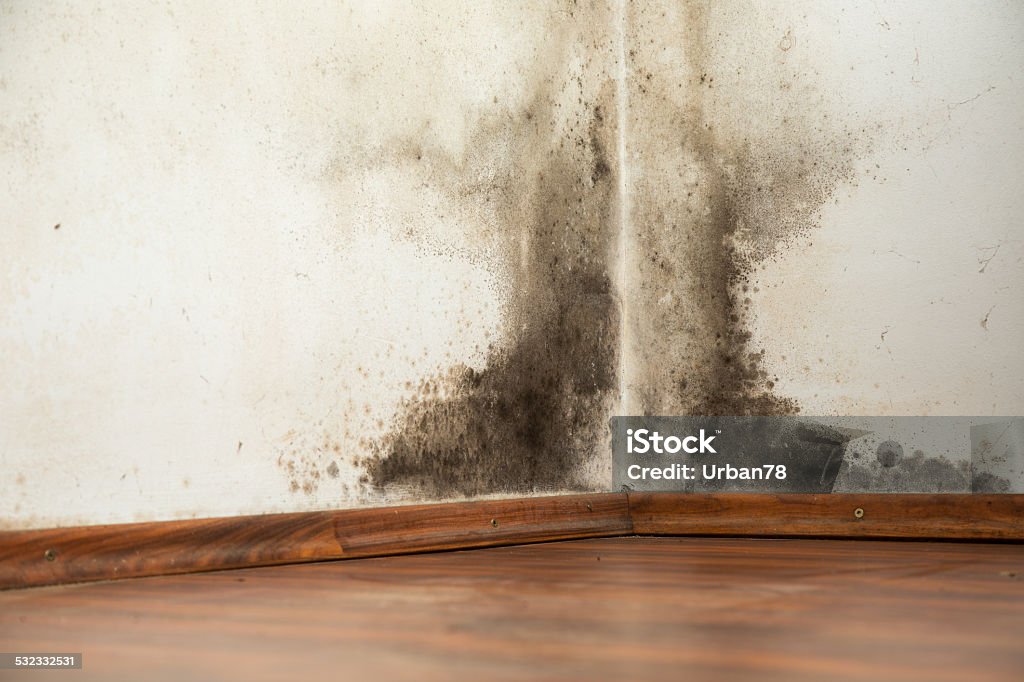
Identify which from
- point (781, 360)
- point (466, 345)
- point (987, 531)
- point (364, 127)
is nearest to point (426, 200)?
point (364, 127)

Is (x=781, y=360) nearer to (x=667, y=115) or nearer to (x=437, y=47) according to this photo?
(x=667, y=115)

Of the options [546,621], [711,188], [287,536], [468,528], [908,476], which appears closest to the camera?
[546,621]

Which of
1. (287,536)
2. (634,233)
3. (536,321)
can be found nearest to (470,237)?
(536,321)

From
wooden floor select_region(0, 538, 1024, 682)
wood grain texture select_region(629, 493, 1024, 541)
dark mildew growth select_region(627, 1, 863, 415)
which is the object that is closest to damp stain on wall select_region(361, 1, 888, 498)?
dark mildew growth select_region(627, 1, 863, 415)

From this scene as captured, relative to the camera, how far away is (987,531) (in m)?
1.91

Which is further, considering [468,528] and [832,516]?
[832,516]

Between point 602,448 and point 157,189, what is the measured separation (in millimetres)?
1207

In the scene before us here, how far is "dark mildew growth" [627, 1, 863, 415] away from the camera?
2146 millimetres

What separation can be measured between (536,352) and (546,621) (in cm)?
101

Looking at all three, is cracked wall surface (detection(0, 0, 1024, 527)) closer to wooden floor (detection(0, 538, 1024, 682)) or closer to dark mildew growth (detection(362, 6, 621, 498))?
dark mildew growth (detection(362, 6, 621, 498))

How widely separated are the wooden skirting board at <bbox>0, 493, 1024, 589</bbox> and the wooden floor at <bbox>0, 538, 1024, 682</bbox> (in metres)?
0.04

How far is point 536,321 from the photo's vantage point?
2.09 meters

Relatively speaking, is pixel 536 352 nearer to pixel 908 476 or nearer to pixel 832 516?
pixel 832 516

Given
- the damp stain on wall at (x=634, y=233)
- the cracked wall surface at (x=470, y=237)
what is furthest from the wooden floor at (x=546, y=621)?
the damp stain on wall at (x=634, y=233)
